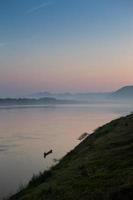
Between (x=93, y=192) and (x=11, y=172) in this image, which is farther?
(x=11, y=172)

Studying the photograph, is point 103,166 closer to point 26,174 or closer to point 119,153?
point 119,153

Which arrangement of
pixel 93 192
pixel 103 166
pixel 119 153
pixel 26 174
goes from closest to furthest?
pixel 93 192
pixel 103 166
pixel 119 153
pixel 26 174

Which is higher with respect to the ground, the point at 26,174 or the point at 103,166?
the point at 103,166

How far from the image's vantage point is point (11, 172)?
31.4m

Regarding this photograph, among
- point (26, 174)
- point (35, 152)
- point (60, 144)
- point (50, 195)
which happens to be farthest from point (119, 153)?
point (60, 144)

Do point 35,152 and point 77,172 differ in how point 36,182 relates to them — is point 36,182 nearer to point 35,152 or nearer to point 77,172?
point 77,172

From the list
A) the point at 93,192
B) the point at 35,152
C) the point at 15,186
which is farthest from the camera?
the point at 35,152

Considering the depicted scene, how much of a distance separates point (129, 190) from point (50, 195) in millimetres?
4081

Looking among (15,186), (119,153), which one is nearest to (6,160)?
(15,186)

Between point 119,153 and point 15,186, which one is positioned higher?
point 119,153

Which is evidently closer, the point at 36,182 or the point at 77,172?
the point at 77,172

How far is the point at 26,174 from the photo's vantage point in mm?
30359

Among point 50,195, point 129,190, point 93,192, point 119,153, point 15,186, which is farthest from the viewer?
point 15,186

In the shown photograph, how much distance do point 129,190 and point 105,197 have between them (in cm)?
96
